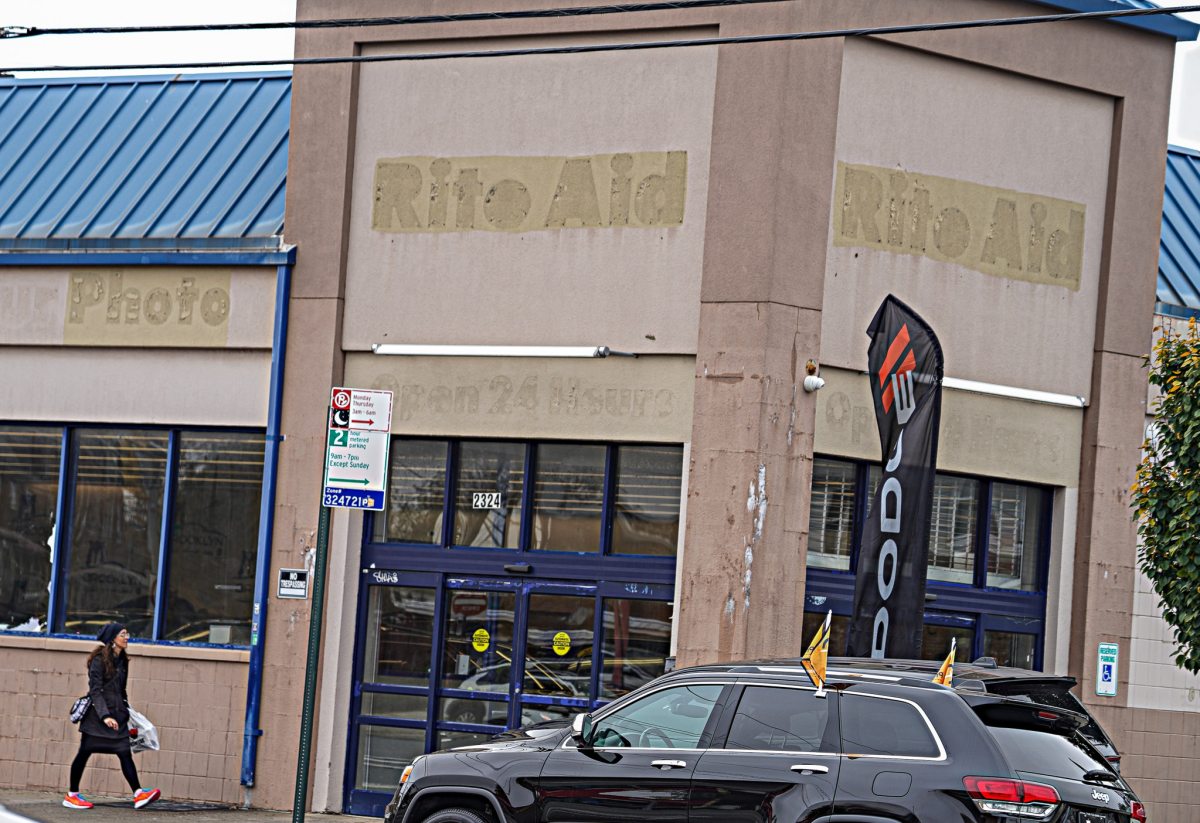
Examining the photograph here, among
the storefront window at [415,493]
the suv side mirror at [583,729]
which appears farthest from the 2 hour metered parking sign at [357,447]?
the storefront window at [415,493]

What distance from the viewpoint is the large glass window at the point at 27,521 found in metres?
17.4

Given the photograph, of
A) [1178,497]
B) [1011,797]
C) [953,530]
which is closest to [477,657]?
[953,530]

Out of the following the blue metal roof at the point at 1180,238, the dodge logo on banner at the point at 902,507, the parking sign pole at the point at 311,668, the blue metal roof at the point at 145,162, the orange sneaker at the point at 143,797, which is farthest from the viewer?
the blue metal roof at the point at 1180,238

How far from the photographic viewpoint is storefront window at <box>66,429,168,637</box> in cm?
1700

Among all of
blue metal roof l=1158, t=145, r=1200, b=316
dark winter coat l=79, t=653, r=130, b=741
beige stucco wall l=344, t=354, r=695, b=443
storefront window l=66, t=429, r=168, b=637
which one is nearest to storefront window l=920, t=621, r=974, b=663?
beige stucco wall l=344, t=354, r=695, b=443

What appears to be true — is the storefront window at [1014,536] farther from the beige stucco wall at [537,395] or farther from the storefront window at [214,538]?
the storefront window at [214,538]

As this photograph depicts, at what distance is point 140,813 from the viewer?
15352 millimetres

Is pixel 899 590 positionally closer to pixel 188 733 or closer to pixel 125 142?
pixel 188 733

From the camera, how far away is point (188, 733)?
16.3 m

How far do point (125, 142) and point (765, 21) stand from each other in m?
7.90

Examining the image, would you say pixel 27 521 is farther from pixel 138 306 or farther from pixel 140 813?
pixel 140 813

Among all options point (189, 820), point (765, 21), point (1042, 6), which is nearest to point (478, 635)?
point (189, 820)

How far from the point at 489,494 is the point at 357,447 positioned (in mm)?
3892

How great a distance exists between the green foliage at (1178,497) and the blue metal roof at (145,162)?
858cm
